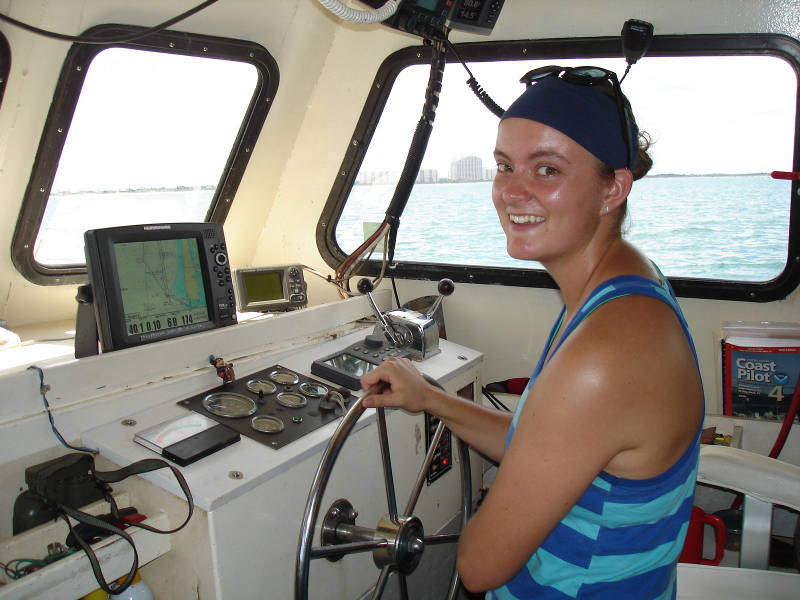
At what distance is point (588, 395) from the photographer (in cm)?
81

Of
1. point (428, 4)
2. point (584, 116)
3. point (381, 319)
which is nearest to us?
point (584, 116)

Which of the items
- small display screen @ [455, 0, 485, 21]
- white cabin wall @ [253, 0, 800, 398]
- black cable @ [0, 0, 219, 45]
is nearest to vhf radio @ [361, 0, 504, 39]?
small display screen @ [455, 0, 485, 21]

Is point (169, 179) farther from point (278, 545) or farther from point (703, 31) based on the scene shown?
point (703, 31)

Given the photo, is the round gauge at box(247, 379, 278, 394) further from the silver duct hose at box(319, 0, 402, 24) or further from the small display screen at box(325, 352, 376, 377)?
the silver duct hose at box(319, 0, 402, 24)

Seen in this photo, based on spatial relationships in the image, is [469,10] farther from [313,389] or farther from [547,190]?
[313,389]

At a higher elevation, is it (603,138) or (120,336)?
(603,138)

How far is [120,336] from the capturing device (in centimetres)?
153

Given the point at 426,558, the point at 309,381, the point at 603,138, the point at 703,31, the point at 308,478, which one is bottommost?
the point at 426,558

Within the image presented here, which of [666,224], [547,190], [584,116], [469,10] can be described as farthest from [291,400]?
[666,224]

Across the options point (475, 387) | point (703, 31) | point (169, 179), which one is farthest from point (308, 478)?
point (703, 31)

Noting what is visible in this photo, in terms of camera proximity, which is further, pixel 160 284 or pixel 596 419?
pixel 160 284

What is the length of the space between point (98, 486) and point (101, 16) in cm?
132

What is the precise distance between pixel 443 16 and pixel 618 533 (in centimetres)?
152

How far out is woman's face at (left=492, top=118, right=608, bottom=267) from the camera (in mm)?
1016
